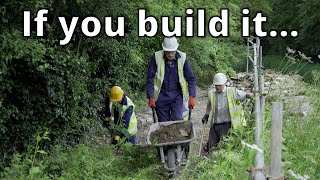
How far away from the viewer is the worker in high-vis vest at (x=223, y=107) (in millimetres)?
9978

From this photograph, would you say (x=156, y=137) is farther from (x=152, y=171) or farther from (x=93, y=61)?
(x=93, y=61)

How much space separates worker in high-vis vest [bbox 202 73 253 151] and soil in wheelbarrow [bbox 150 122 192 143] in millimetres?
721

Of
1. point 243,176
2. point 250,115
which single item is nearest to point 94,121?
point 250,115

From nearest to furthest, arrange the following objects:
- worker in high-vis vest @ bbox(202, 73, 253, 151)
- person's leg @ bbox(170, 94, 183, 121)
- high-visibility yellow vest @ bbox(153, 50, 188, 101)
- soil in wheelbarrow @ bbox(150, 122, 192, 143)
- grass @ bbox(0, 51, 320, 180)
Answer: grass @ bbox(0, 51, 320, 180) → soil in wheelbarrow @ bbox(150, 122, 192, 143) → worker in high-vis vest @ bbox(202, 73, 253, 151) → high-visibility yellow vest @ bbox(153, 50, 188, 101) → person's leg @ bbox(170, 94, 183, 121)

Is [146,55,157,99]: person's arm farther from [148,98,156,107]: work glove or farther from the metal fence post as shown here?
the metal fence post

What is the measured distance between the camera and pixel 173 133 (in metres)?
9.58

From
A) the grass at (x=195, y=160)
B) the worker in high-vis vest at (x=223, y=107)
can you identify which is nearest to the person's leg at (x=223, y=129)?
the worker in high-vis vest at (x=223, y=107)

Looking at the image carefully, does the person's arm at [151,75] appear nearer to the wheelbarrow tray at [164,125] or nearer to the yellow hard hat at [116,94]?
the yellow hard hat at [116,94]

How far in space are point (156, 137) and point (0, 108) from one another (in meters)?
2.44

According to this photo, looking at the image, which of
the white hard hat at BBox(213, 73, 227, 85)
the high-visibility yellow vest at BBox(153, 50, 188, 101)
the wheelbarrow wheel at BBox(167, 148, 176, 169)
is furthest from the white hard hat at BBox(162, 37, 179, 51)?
the wheelbarrow wheel at BBox(167, 148, 176, 169)

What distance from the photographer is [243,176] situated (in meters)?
6.45

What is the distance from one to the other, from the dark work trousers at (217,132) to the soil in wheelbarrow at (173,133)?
29.8 inches

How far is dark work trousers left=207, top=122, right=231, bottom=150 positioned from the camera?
10.3 metres

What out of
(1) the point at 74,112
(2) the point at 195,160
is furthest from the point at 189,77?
(2) the point at 195,160
